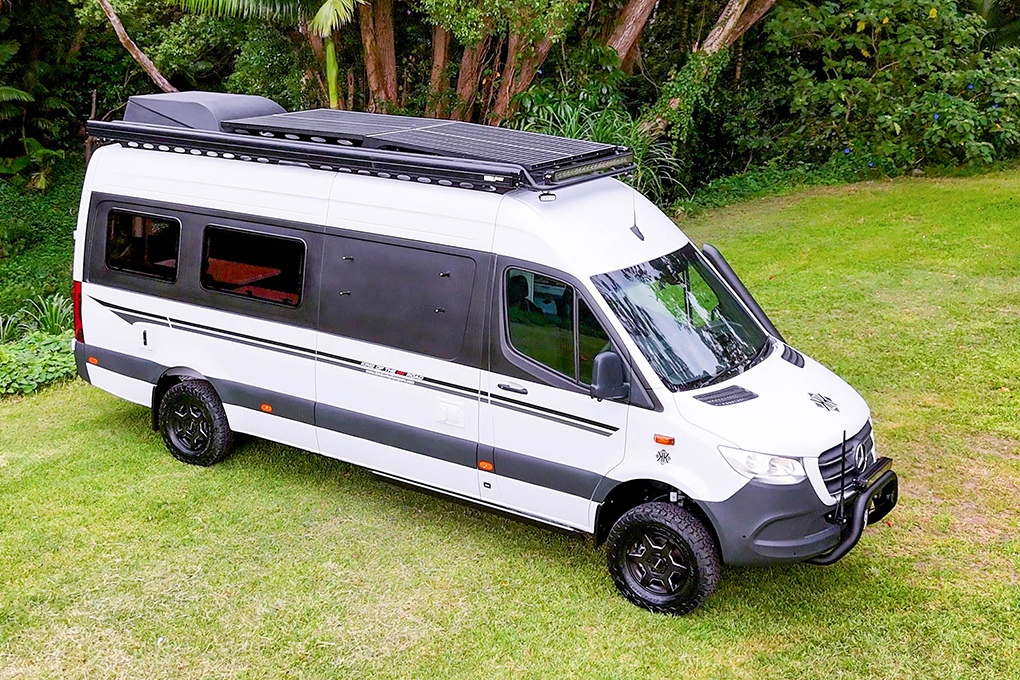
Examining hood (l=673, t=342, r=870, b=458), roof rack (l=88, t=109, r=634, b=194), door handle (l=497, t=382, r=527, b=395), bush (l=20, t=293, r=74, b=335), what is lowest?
bush (l=20, t=293, r=74, b=335)

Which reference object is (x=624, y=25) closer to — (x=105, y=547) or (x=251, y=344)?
(x=251, y=344)

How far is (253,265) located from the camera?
7508mm

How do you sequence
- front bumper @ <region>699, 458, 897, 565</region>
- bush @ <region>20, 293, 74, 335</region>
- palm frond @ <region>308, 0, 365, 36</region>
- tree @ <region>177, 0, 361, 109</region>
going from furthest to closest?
tree @ <region>177, 0, 361, 109</region>, palm frond @ <region>308, 0, 365, 36</region>, bush @ <region>20, 293, 74, 335</region>, front bumper @ <region>699, 458, 897, 565</region>

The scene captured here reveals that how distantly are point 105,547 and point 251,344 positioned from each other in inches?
67.2

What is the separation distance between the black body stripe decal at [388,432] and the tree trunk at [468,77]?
871 cm

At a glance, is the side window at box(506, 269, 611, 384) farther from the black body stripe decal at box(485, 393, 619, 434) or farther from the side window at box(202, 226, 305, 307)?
the side window at box(202, 226, 305, 307)

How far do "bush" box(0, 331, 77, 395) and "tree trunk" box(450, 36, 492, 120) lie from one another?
723 cm

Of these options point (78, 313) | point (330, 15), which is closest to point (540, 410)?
point (78, 313)

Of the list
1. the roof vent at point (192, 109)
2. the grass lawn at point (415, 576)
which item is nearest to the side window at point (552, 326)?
the grass lawn at point (415, 576)

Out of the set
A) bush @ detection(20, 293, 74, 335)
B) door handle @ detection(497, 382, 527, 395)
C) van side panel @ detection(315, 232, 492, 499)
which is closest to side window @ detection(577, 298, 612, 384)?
door handle @ detection(497, 382, 527, 395)

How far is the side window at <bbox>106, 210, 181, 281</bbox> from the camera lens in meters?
7.91

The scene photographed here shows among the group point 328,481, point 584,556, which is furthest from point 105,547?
point 584,556

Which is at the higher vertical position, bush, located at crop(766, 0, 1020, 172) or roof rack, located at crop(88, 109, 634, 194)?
bush, located at crop(766, 0, 1020, 172)

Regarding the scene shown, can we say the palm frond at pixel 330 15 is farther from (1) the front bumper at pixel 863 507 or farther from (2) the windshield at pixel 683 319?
(1) the front bumper at pixel 863 507
